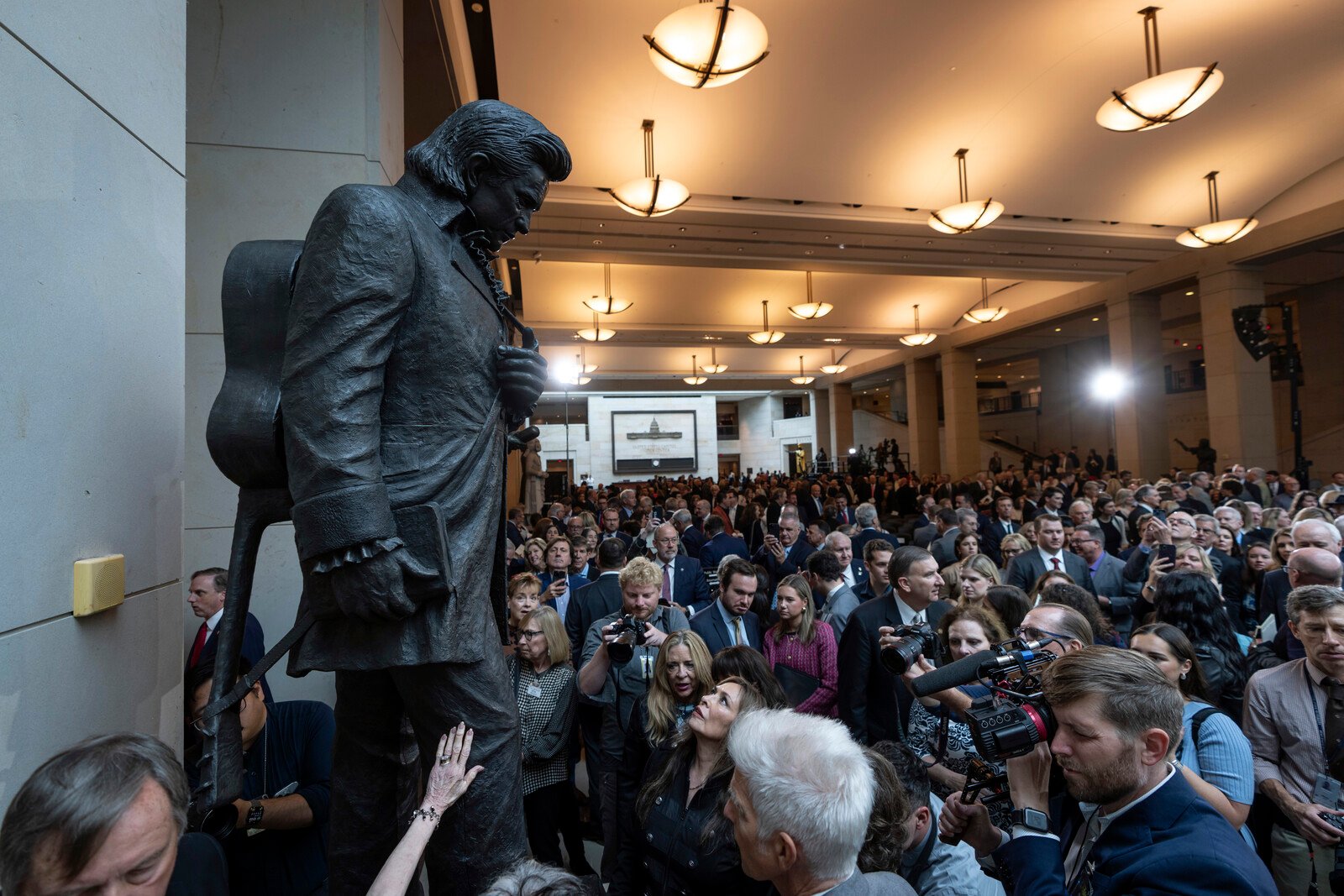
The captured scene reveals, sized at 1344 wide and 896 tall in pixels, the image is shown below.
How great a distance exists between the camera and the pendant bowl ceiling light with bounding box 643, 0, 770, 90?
598 centimetres

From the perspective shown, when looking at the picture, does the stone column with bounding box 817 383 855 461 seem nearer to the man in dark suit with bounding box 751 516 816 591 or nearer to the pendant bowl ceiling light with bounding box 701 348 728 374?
the pendant bowl ceiling light with bounding box 701 348 728 374

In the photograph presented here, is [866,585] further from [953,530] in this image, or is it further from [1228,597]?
Result: [1228,597]

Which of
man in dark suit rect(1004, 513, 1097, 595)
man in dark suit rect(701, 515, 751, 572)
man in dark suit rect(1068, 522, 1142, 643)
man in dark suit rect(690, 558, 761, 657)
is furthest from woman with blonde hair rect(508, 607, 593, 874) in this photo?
man in dark suit rect(1068, 522, 1142, 643)

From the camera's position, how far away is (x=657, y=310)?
61.1ft

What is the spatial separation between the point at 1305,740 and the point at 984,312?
16121 millimetres

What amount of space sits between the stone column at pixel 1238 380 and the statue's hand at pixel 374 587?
16858mm

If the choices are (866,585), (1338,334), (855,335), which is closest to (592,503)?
(855,335)

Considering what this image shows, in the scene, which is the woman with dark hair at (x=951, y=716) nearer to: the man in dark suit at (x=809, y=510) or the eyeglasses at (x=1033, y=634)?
the eyeglasses at (x=1033, y=634)

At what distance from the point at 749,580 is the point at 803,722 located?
7.94ft

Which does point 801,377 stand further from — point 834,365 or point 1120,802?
point 1120,802

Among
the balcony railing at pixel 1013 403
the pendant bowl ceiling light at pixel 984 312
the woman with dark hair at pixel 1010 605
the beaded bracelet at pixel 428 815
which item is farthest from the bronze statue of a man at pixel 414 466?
the balcony railing at pixel 1013 403

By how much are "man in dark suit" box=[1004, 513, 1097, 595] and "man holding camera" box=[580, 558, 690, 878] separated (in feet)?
10.2

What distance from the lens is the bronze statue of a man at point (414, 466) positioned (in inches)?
58.1

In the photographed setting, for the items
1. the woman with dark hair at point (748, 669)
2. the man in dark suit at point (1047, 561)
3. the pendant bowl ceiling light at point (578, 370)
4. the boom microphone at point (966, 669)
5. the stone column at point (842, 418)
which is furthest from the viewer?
the stone column at point (842, 418)
